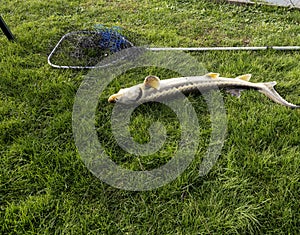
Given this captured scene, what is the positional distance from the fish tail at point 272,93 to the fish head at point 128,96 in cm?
117

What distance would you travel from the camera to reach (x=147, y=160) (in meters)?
2.27

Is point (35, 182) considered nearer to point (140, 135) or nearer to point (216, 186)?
point (140, 135)

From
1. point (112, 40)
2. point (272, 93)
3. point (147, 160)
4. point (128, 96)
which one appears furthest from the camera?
point (112, 40)

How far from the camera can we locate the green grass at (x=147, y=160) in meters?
1.92

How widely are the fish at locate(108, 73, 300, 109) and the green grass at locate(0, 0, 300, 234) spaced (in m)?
0.09

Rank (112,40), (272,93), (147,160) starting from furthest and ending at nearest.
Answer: (112,40), (272,93), (147,160)

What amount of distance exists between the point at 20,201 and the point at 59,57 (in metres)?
1.87

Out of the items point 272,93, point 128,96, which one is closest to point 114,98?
point 128,96

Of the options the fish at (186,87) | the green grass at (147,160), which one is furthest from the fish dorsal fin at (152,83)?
the green grass at (147,160)

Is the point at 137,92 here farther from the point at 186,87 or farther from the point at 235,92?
the point at 235,92

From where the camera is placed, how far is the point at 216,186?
209cm

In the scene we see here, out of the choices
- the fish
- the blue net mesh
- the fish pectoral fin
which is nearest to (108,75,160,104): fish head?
the fish

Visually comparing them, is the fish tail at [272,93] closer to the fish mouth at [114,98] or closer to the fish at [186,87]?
the fish at [186,87]

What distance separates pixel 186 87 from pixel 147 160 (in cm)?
83
